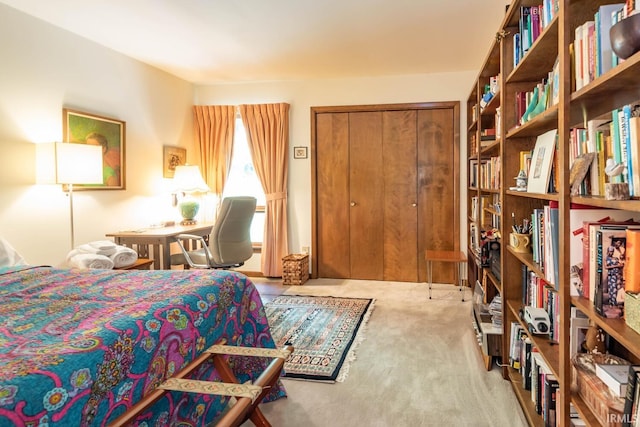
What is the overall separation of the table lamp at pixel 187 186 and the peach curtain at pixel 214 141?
1.77 feet

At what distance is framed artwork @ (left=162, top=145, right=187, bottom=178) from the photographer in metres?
4.53

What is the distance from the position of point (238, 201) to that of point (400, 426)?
2.40 meters

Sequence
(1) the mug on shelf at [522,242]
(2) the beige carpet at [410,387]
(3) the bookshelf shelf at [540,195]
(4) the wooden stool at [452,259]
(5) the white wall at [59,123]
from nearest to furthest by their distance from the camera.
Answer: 1. (3) the bookshelf shelf at [540,195]
2. (2) the beige carpet at [410,387]
3. (1) the mug on shelf at [522,242]
4. (5) the white wall at [59,123]
5. (4) the wooden stool at [452,259]

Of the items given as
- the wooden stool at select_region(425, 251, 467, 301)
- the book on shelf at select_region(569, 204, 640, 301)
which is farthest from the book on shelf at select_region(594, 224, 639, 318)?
the wooden stool at select_region(425, 251, 467, 301)

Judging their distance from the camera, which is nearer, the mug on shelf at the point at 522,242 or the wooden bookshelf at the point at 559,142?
the wooden bookshelf at the point at 559,142

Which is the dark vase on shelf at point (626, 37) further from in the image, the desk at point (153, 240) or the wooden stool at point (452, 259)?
the desk at point (153, 240)

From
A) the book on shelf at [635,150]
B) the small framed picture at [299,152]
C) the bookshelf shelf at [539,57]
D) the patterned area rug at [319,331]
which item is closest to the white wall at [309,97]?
the small framed picture at [299,152]

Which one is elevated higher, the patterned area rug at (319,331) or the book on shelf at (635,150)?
the book on shelf at (635,150)

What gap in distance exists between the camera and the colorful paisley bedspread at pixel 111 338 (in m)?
1.03

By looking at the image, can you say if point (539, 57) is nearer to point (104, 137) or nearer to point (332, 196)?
point (332, 196)

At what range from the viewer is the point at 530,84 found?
230cm

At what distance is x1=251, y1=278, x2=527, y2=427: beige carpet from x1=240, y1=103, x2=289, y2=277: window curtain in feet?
6.20

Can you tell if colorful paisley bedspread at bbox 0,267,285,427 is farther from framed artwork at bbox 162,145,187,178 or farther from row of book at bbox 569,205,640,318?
framed artwork at bbox 162,145,187,178

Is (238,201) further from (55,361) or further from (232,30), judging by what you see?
(55,361)
